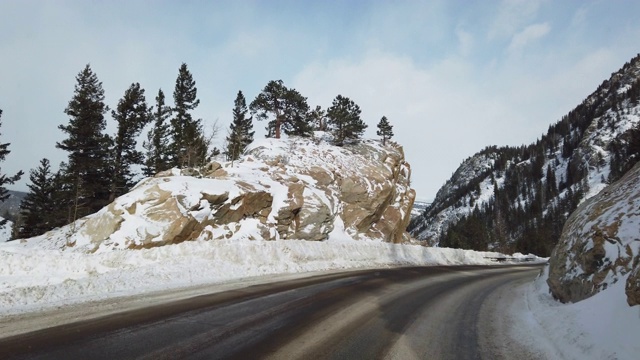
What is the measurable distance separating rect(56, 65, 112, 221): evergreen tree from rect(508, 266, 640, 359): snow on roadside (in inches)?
1376

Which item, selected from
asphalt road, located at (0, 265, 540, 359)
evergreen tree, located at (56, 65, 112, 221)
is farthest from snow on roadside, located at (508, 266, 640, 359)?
evergreen tree, located at (56, 65, 112, 221)

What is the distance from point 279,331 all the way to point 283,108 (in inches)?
1919

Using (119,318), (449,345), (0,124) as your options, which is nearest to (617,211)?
(449,345)

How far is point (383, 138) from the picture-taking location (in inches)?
2375

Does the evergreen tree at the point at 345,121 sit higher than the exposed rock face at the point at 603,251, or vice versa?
the evergreen tree at the point at 345,121

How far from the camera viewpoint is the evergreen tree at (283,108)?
50.0m

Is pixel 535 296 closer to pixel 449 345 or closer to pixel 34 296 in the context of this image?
pixel 449 345

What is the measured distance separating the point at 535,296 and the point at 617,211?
164 inches

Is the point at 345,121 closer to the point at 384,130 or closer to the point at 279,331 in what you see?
the point at 384,130

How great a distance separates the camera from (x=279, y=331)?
636 cm

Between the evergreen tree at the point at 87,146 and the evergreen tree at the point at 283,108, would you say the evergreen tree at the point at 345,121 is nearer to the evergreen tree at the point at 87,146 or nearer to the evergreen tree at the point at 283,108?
the evergreen tree at the point at 283,108

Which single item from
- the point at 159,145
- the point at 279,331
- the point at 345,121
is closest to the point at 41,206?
the point at 159,145

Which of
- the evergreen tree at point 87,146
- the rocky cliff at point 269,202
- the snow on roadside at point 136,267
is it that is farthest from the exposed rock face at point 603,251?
the evergreen tree at point 87,146

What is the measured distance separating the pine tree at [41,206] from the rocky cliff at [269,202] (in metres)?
19.9
